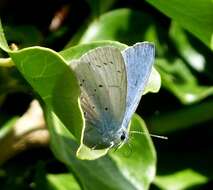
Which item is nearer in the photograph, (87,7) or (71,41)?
(71,41)

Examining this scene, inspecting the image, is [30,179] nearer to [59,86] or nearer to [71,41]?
[71,41]

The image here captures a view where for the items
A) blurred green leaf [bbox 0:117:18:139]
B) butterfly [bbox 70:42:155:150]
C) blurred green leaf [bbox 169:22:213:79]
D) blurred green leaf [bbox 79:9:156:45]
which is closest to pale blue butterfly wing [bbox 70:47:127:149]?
butterfly [bbox 70:42:155:150]

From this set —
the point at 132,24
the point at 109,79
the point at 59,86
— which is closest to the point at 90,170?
the point at 109,79

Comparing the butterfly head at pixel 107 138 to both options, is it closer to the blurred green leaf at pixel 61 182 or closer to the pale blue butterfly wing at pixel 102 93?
the pale blue butterfly wing at pixel 102 93

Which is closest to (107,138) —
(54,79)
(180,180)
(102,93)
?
(102,93)

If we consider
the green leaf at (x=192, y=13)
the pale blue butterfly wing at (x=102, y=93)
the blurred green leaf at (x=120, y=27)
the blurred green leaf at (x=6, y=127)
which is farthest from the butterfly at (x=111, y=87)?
the blurred green leaf at (x=120, y=27)

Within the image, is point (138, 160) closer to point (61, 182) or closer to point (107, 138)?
point (107, 138)
